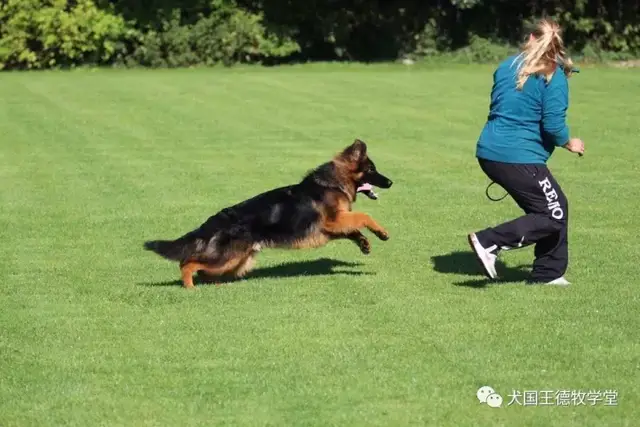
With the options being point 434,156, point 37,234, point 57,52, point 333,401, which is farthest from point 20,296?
point 57,52

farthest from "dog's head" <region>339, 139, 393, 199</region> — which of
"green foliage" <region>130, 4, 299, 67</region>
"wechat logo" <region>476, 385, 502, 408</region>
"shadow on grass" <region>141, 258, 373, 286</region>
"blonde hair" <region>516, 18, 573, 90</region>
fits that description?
"green foliage" <region>130, 4, 299, 67</region>

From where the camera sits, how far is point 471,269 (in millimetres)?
9562

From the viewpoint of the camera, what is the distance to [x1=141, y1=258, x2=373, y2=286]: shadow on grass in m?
9.29

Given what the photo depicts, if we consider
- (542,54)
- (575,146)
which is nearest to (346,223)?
(575,146)

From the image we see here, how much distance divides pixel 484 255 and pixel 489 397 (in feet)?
8.61

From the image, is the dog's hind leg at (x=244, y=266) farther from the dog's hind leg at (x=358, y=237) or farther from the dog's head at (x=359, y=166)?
the dog's head at (x=359, y=166)

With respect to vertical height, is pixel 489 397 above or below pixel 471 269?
above

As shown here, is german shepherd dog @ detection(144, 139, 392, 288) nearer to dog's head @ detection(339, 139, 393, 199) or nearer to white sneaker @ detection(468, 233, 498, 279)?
dog's head @ detection(339, 139, 393, 199)

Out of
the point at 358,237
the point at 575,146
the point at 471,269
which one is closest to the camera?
the point at 575,146

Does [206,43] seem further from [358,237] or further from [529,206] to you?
[529,206]

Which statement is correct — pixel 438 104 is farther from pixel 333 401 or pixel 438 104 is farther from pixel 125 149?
pixel 333 401

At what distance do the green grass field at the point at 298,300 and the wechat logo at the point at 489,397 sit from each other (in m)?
0.04

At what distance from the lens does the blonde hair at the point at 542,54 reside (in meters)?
8.34

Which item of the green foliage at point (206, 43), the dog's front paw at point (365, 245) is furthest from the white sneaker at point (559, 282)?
the green foliage at point (206, 43)
